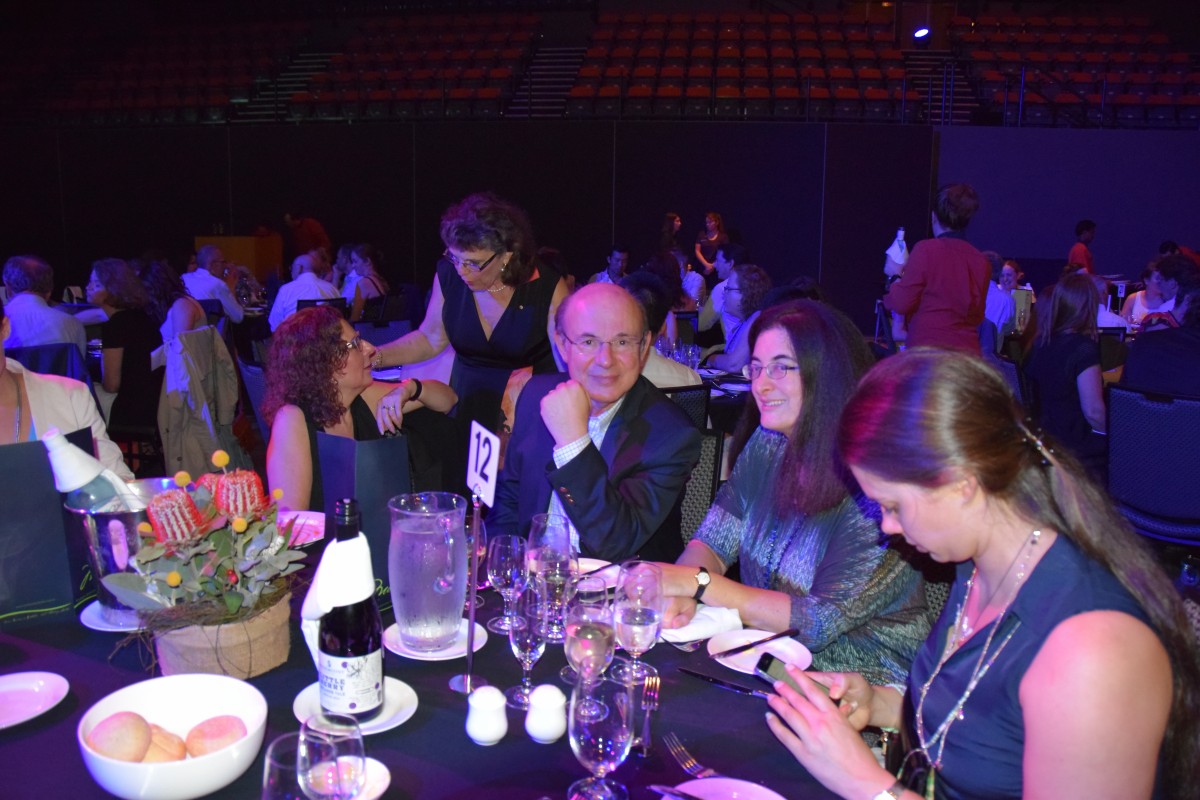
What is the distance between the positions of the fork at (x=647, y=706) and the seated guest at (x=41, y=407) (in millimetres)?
1606

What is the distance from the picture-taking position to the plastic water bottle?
5.55ft

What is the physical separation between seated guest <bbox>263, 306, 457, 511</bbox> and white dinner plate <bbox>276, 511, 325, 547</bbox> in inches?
10.8

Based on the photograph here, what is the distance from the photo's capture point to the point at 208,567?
144 centimetres

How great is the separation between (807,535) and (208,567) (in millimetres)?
1233

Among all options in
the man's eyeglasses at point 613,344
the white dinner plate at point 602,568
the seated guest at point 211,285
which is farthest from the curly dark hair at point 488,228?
the seated guest at point 211,285

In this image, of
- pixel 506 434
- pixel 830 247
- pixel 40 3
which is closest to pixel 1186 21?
pixel 830 247

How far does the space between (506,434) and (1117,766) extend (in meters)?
2.30

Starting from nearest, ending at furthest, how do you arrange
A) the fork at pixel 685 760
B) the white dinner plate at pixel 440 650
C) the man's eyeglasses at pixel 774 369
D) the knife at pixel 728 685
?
the fork at pixel 685 760, the knife at pixel 728 685, the white dinner plate at pixel 440 650, the man's eyeglasses at pixel 774 369

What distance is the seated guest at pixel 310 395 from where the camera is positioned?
2.71 m

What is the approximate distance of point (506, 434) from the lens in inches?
127

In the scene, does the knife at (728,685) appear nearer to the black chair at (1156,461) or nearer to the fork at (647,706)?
the fork at (647,706)

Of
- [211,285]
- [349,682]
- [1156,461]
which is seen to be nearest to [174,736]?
[349,682]

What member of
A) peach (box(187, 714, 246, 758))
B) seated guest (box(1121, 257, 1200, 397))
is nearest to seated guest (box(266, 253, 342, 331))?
seated guest (box(1121, 257, 1200, 397))

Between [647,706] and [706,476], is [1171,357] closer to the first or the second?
[706,476]
